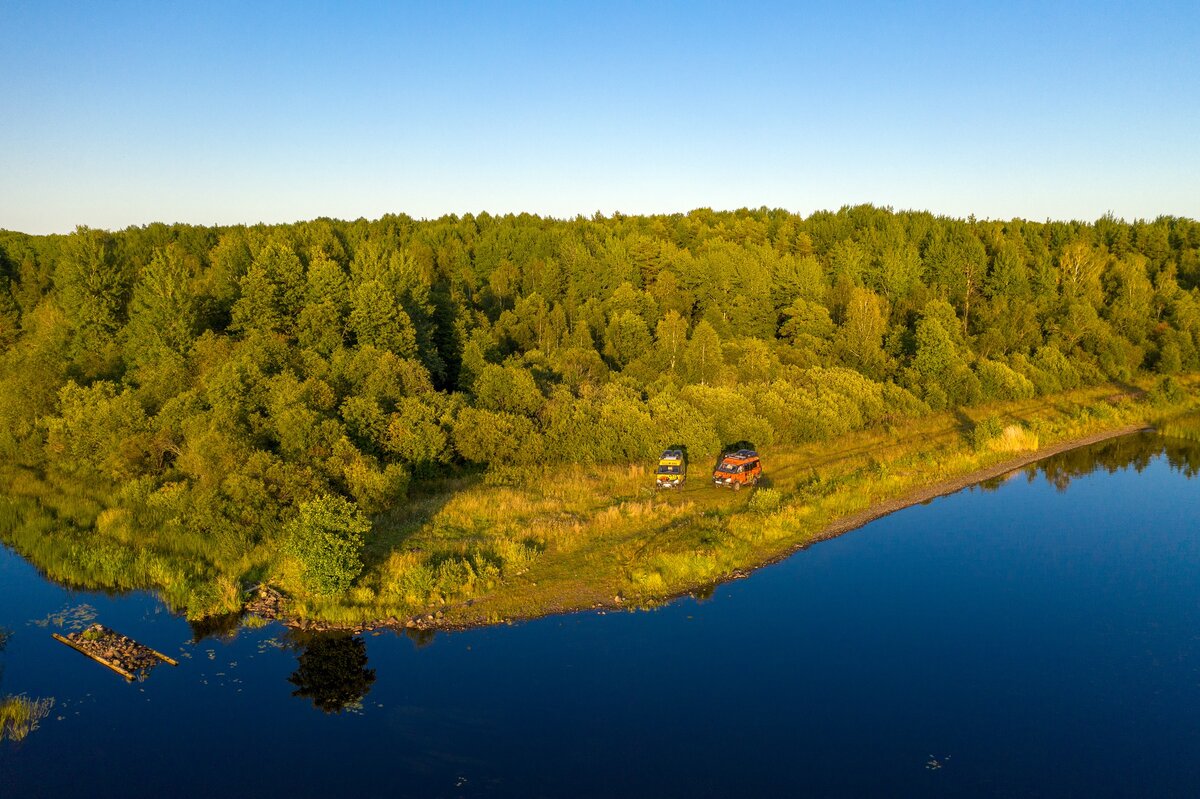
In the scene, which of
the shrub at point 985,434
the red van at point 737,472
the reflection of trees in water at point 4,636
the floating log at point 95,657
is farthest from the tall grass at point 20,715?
the shrub at point 985,434

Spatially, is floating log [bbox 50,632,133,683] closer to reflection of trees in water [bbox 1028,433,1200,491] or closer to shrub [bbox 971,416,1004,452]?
shrub [bbox 971,416,1004,452]

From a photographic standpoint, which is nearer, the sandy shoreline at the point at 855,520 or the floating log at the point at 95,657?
the floating log at the point at 95,657

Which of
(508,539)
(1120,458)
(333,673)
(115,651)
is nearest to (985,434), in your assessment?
(1120,458)

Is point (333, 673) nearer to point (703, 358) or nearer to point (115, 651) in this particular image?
point (115, 651)

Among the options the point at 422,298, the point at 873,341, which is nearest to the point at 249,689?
the point at 422,298

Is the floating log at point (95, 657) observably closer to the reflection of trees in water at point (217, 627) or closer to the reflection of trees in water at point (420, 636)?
the reflection of trees in water at point (217, 627)

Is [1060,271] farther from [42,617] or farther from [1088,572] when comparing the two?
[42,617]
